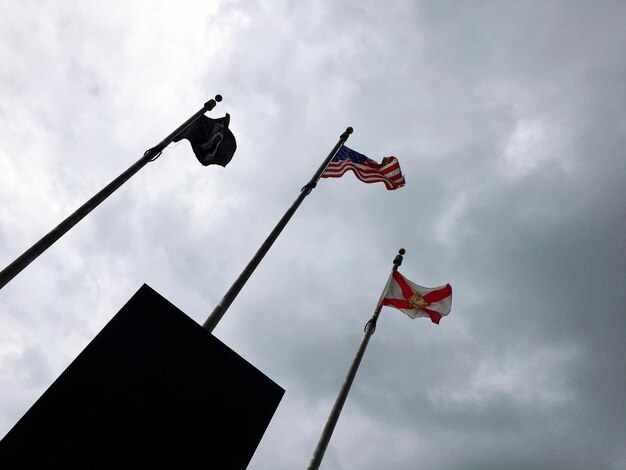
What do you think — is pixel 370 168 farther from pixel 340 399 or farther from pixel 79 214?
pixel 79 214

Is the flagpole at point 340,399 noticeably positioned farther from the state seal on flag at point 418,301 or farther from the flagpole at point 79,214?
the flagpole at point 79,214

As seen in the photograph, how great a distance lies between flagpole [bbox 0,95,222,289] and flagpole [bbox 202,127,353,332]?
3743mm

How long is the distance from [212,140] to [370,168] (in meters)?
5.83

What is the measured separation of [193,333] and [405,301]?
9.88 meters

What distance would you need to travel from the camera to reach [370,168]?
15.5 m

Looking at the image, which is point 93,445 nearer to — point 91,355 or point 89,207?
point 91,355

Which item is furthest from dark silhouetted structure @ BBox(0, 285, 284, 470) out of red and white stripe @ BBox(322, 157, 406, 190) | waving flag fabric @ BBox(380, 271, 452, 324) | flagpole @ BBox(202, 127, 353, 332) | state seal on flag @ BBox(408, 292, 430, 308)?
red and white stripe @ BBox(322, 157, 406, 190)

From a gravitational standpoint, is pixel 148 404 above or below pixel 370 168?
below

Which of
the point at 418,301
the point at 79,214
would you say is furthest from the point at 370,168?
the point at 79,214

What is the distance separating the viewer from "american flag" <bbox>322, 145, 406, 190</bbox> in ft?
49.6

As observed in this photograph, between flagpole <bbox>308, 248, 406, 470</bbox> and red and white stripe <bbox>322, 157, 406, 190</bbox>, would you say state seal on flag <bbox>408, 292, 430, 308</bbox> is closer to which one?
flagpole <bbox>308, 248, 406, 470</bbox>

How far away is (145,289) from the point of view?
4207 mm

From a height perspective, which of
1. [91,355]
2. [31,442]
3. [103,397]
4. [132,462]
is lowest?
[31,442]

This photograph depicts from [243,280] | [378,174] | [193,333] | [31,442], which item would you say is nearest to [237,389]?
[193,333]
